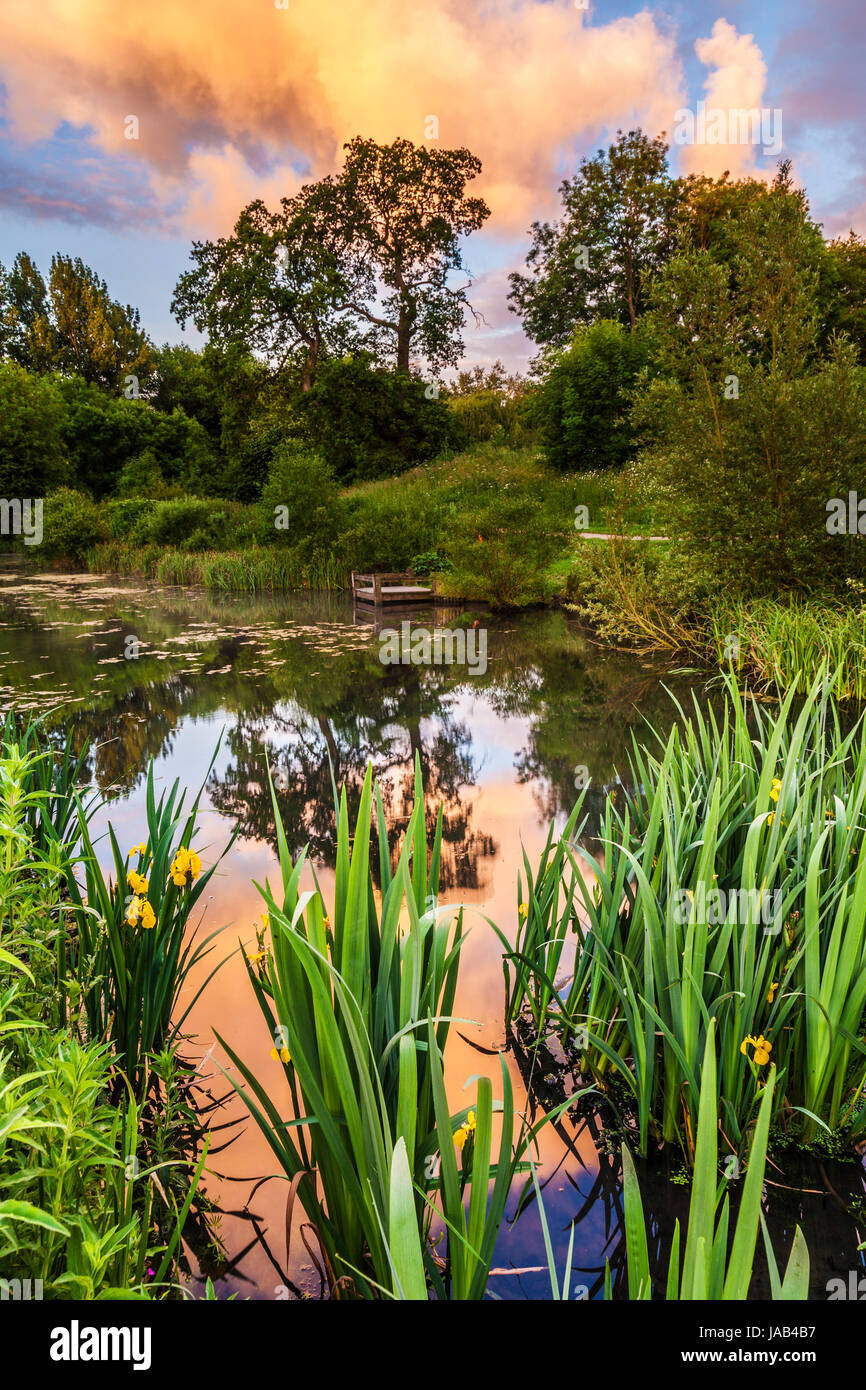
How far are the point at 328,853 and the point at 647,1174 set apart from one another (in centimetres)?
271

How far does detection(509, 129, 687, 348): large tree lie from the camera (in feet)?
106

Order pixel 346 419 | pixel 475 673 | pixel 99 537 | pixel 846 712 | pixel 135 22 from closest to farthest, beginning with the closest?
pixel 846 712 → pixel 475 673 → pixel 135 22 → pixel 99 537 → pixel 346 419

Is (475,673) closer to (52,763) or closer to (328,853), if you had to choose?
(328,853)

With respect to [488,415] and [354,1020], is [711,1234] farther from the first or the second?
[488,415]

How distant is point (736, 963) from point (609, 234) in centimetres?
3768

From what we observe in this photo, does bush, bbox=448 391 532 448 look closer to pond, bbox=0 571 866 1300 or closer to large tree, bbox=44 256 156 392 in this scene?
large tree, bbox=44 256 156 392

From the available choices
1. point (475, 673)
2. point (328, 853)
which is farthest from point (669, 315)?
point (328, 853)

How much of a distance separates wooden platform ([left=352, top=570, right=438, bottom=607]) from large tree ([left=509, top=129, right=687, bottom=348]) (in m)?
22.1

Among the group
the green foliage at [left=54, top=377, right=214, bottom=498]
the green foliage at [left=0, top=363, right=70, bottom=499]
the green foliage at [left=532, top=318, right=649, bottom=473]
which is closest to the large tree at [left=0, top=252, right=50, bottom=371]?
the green foliage at [left=54, top=377, right=214, bottom=498]

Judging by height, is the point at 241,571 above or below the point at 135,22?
below

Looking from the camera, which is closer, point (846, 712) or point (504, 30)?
point (846, 712)

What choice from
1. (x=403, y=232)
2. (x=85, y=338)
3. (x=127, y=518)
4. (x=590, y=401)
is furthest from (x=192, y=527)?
(x=85, y=338)

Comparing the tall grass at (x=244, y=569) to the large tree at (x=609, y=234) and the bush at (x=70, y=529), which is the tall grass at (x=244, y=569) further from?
the large tree at (x=609, y=234)
